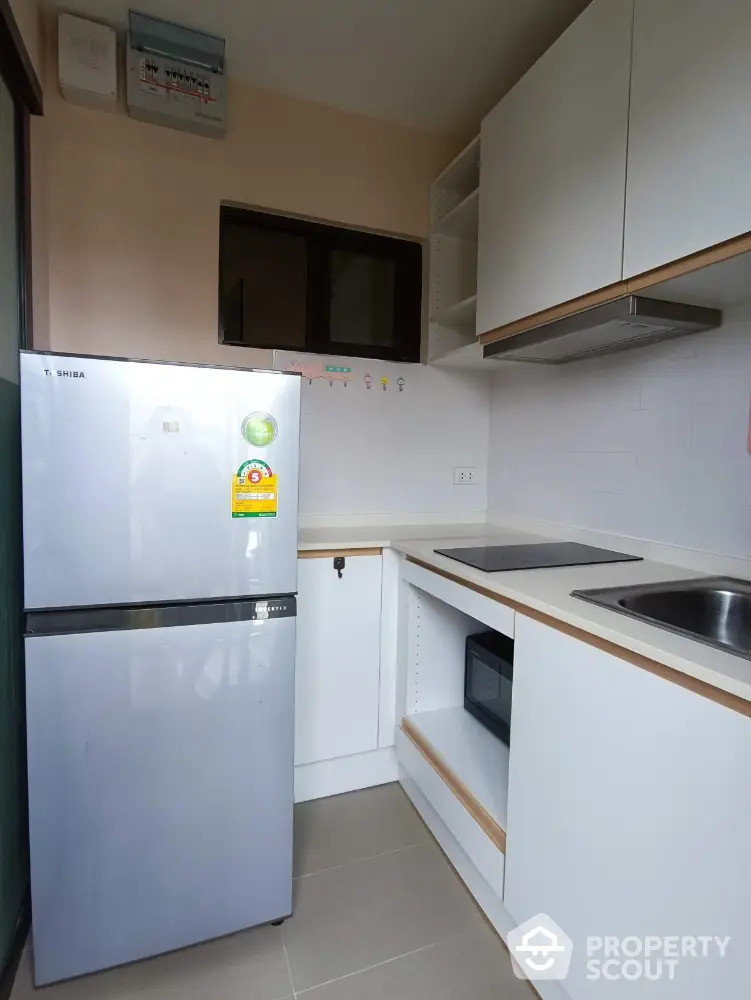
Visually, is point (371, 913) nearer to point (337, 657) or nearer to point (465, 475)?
point (337, 657)

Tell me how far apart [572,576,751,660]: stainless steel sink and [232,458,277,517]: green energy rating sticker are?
2.46 feet

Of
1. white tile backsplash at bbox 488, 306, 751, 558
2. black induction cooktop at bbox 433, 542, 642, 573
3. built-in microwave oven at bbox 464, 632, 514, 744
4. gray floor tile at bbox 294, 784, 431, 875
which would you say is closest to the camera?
white tile backsplash at bbox 488, 306, 751, 558

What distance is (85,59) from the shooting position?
1670 millimetres

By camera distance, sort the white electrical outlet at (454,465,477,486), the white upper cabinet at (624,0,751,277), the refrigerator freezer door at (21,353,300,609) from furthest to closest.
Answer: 1. the white electrical outlet at (454,465,477,486)
2. the refrigerator freezer door at (21,353,300,609)
3. the white upper cabinet at (624,0,751,277)

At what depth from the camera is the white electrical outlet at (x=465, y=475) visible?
2.40m

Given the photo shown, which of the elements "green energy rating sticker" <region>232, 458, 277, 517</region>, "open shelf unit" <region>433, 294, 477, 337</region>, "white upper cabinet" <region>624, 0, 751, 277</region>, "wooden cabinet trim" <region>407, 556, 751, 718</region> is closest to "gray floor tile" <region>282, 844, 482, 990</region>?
"wooden cabinet trim" <region>407, 556, 751, 718</region>

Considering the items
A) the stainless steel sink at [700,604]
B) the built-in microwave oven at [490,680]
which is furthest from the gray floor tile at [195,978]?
the stainless steel sink at [700,604]

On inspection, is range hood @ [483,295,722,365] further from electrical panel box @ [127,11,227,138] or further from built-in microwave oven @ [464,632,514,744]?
electrical panel box @ [127,11,227,138]

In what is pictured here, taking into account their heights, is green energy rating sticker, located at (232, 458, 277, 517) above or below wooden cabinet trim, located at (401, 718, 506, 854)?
above

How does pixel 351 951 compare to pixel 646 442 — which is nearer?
pixel 351 951

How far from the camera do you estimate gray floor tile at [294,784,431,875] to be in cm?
162

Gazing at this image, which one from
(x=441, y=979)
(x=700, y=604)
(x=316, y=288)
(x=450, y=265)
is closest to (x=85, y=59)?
(x=316, y=288)

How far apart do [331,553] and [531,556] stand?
0.67 m

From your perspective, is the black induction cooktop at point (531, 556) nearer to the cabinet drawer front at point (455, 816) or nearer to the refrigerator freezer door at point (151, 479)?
the refrigerator freezer door at point (151, 479)
